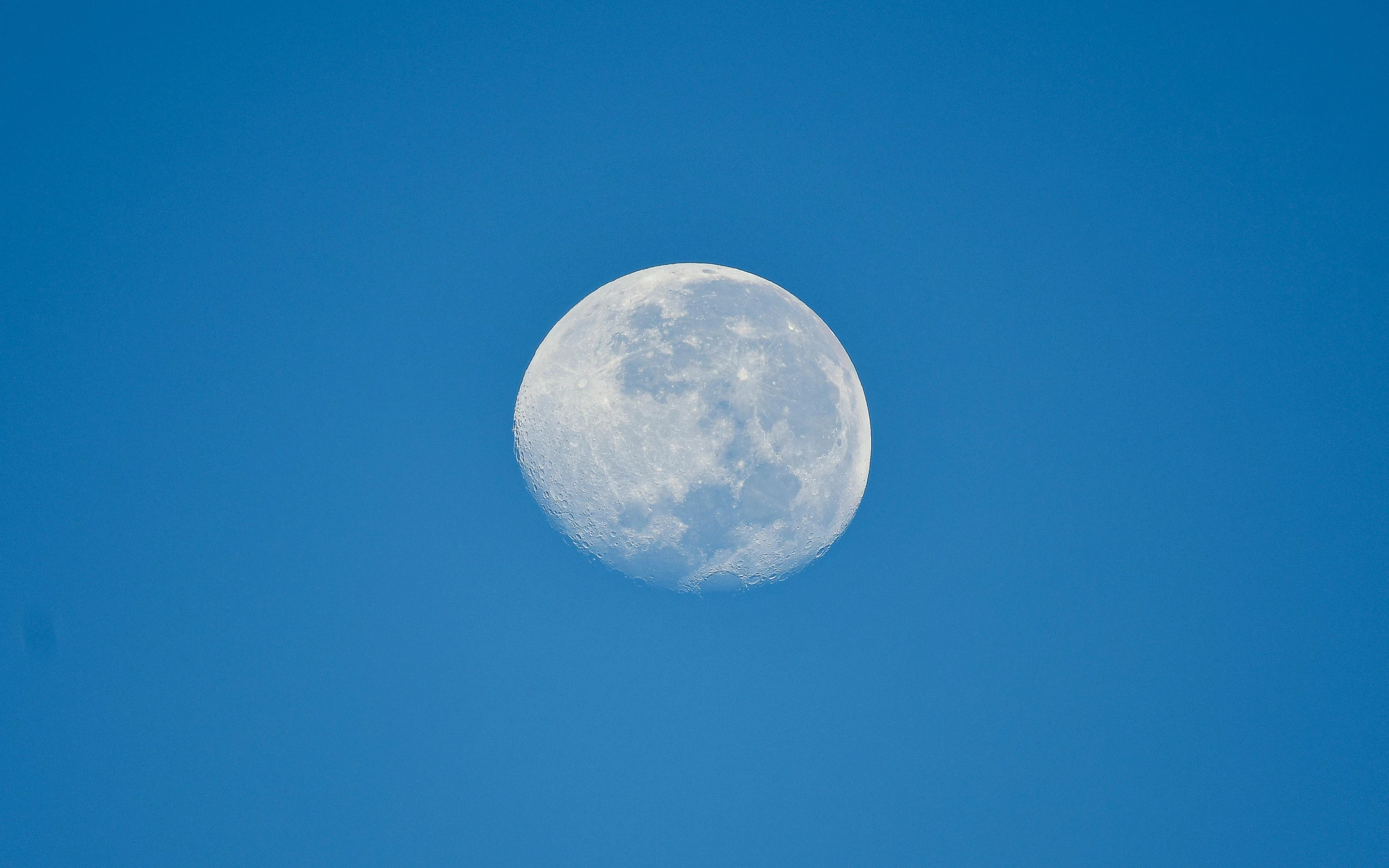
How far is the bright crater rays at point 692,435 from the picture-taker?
8.16m

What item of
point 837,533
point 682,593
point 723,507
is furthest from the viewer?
point 837,533

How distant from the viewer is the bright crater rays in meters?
8.16

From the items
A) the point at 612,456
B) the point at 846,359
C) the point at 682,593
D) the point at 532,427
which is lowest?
the point at 682,593

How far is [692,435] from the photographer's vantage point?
8125 millimetres

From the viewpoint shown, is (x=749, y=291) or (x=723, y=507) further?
(x=749, y=291)

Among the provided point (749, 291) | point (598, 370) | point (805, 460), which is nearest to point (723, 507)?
point (805, 460)

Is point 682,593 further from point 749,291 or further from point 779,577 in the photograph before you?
point 749,291

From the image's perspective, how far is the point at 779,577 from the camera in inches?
357

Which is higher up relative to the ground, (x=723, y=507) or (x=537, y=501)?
(x=537, y=501)

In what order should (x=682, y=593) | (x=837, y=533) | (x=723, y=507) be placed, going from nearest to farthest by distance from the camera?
(x=723, y=507) → (x=682, y=593) → (x=837, y=533)

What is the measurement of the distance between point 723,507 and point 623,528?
951 millimetres


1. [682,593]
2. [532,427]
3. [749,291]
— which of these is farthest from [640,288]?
[682,593]

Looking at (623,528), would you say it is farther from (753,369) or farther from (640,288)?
(640,288)

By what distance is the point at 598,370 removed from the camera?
8445 mm
